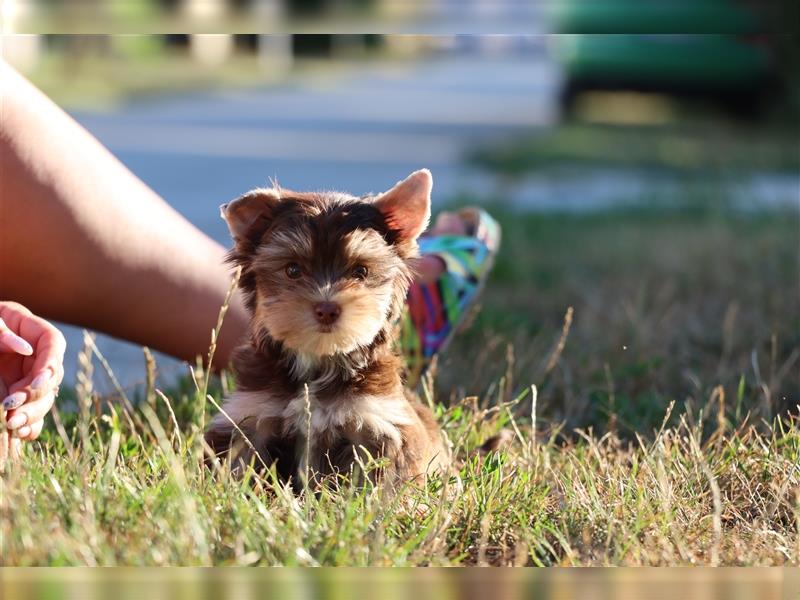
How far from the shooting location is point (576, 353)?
516 centimetres

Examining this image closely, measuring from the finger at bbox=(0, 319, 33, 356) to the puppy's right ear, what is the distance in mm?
610

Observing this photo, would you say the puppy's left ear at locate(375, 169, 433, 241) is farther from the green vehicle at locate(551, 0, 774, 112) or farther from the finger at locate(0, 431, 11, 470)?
the finger at locate(0, 431, 11, 470)

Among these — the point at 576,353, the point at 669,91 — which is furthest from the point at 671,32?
the point at 669,91

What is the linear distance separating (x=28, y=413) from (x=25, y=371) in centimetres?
22

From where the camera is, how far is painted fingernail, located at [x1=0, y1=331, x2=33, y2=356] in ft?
10.1

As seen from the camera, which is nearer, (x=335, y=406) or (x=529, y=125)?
(x=335, y=406)

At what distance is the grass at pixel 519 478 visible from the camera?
8.82 feet

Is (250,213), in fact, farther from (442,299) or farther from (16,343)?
(442,299)

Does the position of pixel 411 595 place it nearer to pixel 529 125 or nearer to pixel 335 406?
pixel 335 406

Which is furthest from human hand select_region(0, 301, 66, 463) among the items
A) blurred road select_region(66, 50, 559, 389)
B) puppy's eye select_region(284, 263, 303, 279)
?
blurred road select_region(66, 50, 559, 389)

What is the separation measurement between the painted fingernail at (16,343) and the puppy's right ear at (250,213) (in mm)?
610

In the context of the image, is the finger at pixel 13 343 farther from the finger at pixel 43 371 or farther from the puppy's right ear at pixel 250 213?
the puppy's right ear at pixel 250 213

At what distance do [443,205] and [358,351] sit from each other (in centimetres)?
561

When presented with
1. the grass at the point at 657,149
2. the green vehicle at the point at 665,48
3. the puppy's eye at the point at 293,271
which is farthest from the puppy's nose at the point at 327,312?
the grass at the point at 657,149
